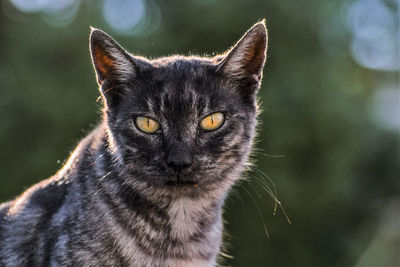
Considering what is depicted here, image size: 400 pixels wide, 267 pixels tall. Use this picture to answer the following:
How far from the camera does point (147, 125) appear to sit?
9.32 ft

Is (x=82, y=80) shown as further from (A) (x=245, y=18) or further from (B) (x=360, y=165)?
(B) (x=360, y=165)

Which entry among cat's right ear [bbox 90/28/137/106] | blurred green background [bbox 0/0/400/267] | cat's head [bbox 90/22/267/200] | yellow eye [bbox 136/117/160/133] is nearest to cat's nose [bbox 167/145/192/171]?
cat's head [bbox 90/22/267/200]

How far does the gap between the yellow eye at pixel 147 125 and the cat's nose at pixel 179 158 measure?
23cm

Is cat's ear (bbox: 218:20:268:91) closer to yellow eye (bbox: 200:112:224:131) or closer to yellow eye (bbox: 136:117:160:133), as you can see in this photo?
yellow eye (bbox: 200:112:224:131)

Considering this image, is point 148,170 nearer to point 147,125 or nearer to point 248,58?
point 147,125

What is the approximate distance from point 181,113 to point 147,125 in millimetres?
229

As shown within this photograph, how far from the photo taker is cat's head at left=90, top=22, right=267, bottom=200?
9.03 feet

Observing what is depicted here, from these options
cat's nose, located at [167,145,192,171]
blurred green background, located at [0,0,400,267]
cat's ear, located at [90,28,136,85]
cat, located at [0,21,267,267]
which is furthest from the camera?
blurred green background, located at [0,0,400,267]

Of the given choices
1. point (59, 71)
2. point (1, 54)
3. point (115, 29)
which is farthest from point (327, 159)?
point (1, 54)

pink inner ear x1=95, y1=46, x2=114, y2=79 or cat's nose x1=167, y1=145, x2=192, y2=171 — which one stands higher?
pink inner ear x1=95, y1=46, x2=114, y2=79

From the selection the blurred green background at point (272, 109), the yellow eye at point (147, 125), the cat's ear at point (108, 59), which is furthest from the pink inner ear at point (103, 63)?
the blurred green background at point (272, 109)

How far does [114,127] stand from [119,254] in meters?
0.79

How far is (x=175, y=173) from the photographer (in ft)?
8.80

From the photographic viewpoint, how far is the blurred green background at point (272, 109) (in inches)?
300
